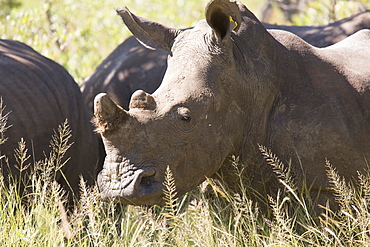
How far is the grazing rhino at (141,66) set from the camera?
6.22 m

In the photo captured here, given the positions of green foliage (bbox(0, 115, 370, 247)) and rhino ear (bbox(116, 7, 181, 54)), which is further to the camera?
rhino ear (bbox(116, 7, 181, 54))

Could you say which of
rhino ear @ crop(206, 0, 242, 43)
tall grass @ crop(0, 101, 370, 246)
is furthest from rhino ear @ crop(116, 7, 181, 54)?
tall grass @ crop(0, 101, 370, 246)

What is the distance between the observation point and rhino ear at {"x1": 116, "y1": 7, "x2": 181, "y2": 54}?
4344 mm

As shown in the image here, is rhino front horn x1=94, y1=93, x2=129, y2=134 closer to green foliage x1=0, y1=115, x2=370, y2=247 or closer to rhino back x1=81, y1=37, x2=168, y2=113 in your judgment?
green foliage x1=0, y1=115, x2=370, y2=247

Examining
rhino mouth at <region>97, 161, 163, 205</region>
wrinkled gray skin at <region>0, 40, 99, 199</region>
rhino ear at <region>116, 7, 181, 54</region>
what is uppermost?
rhino ear at <region>116, 7, 181, 54</region>

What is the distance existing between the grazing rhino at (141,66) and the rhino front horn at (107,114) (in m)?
2.77

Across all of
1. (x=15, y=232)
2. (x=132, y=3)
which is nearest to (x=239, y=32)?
(x=15, y=232)

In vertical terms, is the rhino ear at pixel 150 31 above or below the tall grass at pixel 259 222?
above

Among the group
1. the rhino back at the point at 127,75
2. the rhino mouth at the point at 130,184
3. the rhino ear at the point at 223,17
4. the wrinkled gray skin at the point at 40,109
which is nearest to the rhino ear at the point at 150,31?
the rhino ear at the point at 223,17

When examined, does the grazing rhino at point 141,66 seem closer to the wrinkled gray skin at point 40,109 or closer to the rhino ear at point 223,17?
the wrinkled gray skin at point 40,109

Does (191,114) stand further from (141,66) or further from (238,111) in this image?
(141,66)

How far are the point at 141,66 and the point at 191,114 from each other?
2925mm

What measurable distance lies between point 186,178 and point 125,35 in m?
8.18

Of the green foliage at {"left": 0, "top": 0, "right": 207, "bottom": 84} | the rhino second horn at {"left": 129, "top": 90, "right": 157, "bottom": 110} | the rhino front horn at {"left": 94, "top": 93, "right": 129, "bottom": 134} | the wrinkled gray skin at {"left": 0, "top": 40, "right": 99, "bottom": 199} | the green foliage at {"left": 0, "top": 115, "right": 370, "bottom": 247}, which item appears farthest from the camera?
the green foliage at {"left": 0, "top": 0, "right": 207, "bottom": 84}
